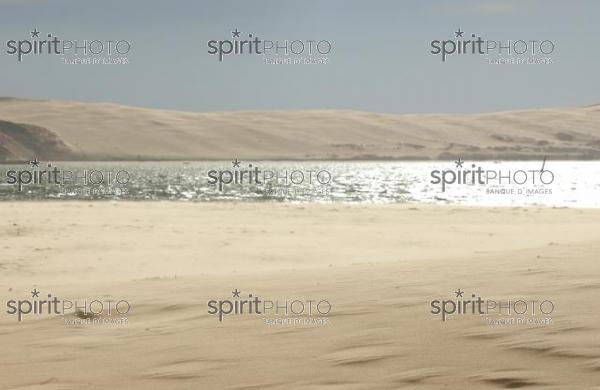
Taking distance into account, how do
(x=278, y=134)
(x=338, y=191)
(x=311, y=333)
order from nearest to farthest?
(x=311, y=333) → (x=338, y=191) → (x=278, y=134)

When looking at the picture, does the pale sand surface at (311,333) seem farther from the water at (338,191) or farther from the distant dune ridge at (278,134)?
the distant dune ridge at (278,134)

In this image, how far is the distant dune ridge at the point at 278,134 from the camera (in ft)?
430

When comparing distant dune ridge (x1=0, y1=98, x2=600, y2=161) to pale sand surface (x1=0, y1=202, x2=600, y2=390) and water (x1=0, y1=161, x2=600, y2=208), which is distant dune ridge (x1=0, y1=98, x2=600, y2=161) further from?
pale sand surface (x1=0, y1=202, x2=600, y2=390)

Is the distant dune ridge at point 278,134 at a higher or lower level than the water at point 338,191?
higher

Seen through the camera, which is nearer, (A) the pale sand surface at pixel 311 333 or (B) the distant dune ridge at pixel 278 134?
(A) the pale sand surface at pixel 311 333

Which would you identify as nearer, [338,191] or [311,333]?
[311,333]

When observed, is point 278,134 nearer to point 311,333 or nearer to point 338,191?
point 338,191

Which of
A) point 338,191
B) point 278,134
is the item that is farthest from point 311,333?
point 278,134

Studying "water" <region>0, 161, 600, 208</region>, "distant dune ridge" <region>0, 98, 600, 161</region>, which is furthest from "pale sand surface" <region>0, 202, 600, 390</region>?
"distant dune ridge" <region>0, 98, 600, 161</region>

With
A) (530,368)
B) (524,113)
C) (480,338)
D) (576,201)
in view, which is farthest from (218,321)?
(524,113)

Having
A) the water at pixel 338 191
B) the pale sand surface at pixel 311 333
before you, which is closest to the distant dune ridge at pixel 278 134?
the water at pixel 338 191

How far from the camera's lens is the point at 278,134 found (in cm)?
14288

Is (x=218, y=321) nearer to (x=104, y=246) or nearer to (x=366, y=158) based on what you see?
(x=104, y=246)

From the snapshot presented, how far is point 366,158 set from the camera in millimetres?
134500
